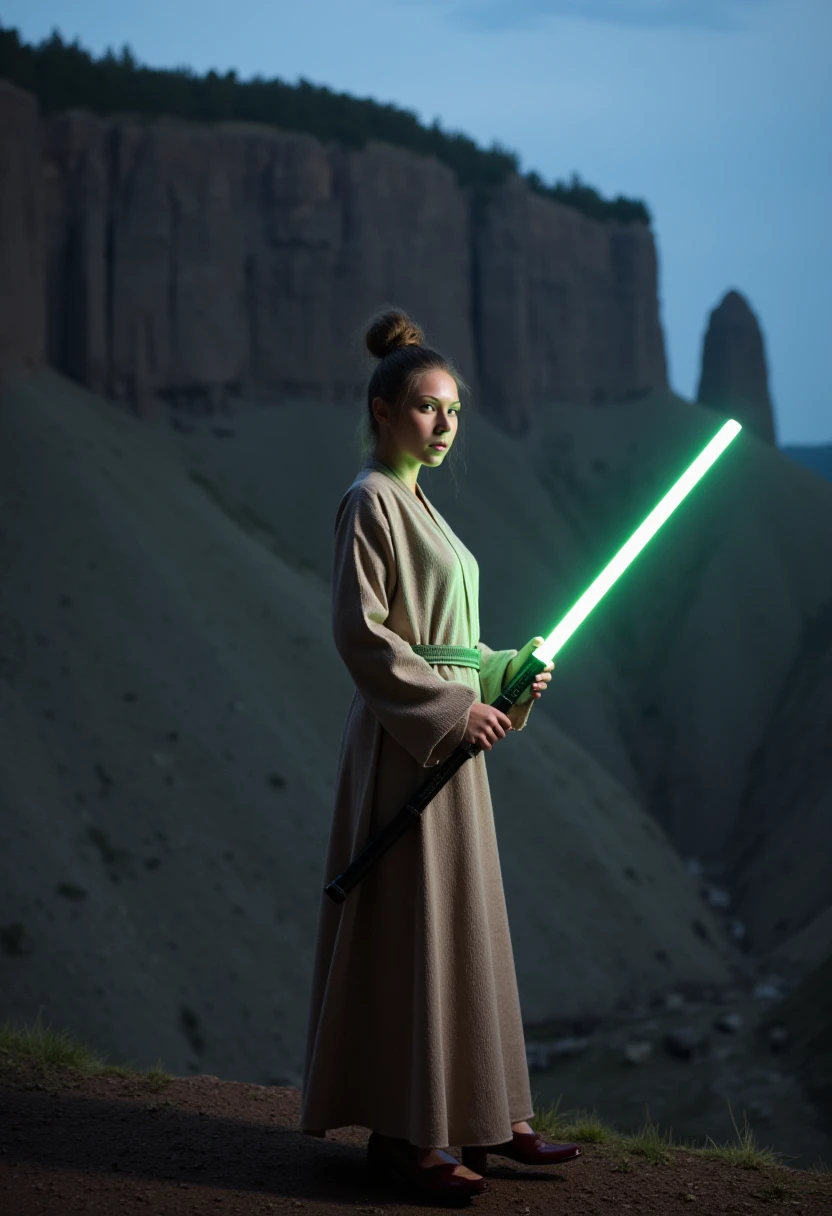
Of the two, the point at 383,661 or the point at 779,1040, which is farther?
the point at 779,1040

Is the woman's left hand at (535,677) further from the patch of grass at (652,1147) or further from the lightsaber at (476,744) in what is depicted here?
the patch of grass at (652,1147)

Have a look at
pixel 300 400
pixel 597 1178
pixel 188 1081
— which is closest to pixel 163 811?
pixel 188 1081

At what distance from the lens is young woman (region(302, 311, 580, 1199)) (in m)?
4.40

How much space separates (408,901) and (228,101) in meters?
32.4

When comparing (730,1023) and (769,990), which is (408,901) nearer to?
(730,1023)

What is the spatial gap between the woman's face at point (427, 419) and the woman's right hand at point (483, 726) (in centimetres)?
89

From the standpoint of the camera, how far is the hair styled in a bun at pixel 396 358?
4.78 m

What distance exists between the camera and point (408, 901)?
14.8ft

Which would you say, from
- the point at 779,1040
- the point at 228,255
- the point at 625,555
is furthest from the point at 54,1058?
the point at 228,255

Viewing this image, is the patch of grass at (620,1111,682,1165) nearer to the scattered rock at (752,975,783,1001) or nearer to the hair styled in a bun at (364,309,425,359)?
the hair styled in a bun at (364,309,425,359)

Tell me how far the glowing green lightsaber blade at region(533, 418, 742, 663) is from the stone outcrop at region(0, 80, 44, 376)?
2184cm

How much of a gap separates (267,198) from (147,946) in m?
22.0

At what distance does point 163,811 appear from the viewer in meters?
18.6

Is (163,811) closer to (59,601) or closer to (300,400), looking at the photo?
(59,601)
